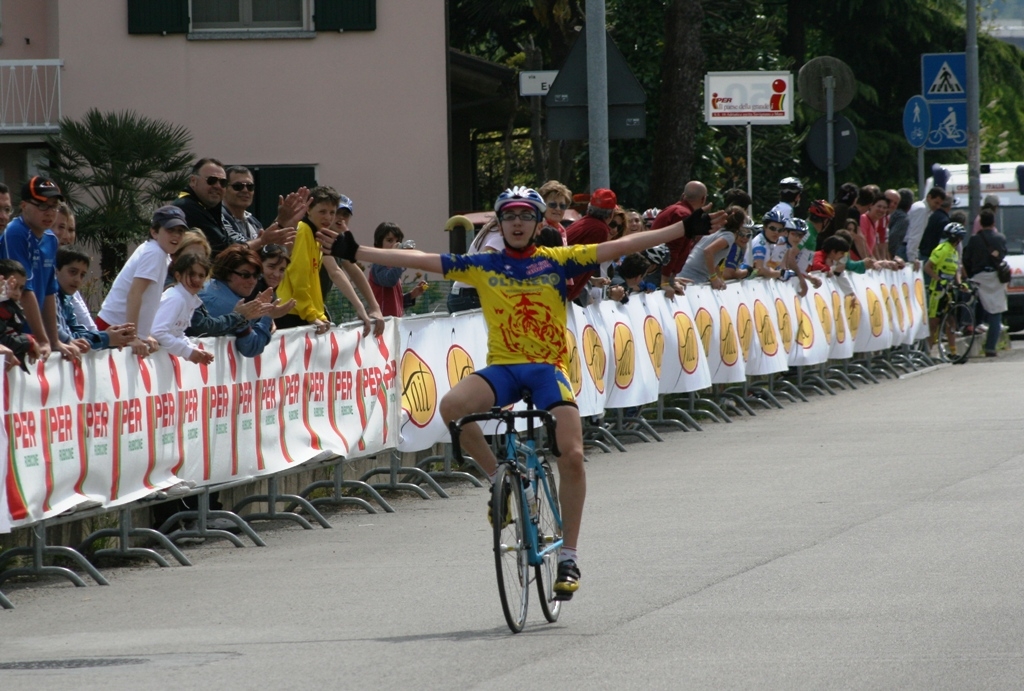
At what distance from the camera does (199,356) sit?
10656mm

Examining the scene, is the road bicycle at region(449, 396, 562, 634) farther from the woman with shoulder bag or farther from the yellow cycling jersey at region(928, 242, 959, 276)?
the woman with shoulder bag

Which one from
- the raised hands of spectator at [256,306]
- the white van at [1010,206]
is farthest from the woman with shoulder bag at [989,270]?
the raised hands of spectator at [256,306]

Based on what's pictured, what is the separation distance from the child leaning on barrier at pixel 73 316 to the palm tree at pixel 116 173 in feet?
32.1

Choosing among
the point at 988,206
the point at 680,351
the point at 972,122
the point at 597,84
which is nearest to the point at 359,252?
the point at 597,84

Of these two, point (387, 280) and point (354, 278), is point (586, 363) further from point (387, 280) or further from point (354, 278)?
point (354, 278)

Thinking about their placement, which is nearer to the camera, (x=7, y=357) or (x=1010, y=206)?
(x=7, y=357)

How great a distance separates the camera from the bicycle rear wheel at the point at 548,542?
26.6 ft

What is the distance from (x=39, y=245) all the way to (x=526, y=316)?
9.97ft

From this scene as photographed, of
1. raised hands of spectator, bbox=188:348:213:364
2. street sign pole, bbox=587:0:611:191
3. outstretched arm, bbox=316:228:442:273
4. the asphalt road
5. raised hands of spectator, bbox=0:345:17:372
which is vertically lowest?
the asphalt road

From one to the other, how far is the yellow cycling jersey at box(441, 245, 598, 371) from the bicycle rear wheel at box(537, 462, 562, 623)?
551 mm

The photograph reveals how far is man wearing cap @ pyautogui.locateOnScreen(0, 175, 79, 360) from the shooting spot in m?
10.0

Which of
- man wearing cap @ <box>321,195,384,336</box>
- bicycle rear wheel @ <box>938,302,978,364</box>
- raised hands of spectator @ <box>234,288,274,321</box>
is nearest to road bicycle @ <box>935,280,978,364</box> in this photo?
bicycle rear wheel @ <box>938,302,978,364</box>

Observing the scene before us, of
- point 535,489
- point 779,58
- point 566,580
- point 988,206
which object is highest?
point 779,58

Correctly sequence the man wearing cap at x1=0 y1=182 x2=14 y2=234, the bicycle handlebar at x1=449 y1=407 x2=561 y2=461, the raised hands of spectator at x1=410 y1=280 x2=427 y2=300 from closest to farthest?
the bicycle handlebar at x1=449 y1=407 x2=561 y2=461 → the man wearing cap at x1=0 y1=182 x2=14 y2=234 → the raised hands of spectator at x1=410 y1=280 x2=427 y2=300
